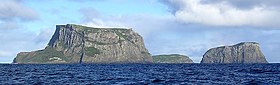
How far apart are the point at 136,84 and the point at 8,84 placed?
16.7 m

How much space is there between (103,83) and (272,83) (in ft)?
Result: 75.8

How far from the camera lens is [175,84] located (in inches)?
2579

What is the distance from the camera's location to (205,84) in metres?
65.7

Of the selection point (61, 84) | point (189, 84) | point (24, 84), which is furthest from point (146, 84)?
point (24, 84)

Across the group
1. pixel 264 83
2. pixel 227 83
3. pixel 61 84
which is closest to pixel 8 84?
pixel 61 84

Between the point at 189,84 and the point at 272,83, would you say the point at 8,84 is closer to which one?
the point at 189,84

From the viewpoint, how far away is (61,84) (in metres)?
65.3

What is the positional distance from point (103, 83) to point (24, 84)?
10602 millimetres

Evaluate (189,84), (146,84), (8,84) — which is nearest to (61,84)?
(8,84)

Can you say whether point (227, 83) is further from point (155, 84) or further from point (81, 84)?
point (81, 84)

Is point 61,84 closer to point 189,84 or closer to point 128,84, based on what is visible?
point 128,84

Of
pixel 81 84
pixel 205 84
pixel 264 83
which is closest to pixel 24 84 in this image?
pixel 81 84

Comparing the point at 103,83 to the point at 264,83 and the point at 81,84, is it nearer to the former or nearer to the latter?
the point at 81,84

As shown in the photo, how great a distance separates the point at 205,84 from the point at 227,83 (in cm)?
351
